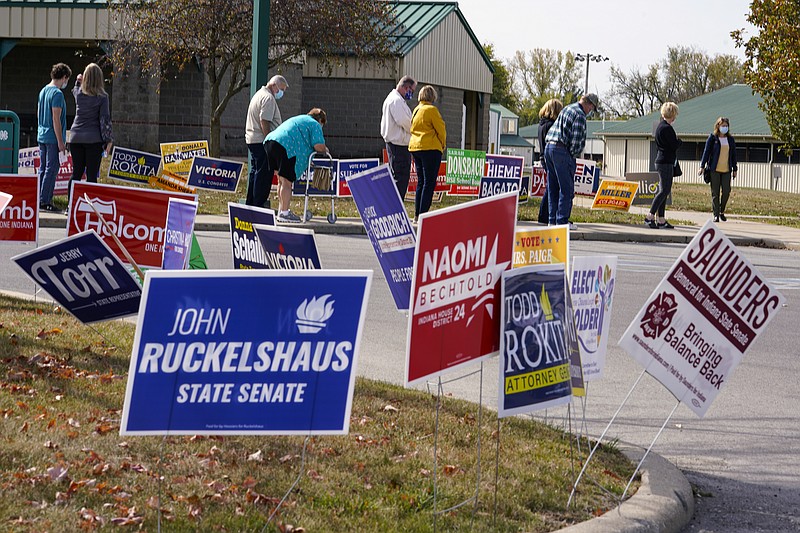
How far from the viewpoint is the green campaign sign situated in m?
22.2

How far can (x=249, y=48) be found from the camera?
1136 inches

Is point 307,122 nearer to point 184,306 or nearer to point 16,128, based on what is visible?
point 16,128

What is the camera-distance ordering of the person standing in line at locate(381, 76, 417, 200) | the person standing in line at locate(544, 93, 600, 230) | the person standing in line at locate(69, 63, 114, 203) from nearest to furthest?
the person standing in line at locate(69, 63, 114, 203)
the person standing in line at locate(544, 93, 600, 230)
the person standing in line at locate(381, 76, 417, 200)

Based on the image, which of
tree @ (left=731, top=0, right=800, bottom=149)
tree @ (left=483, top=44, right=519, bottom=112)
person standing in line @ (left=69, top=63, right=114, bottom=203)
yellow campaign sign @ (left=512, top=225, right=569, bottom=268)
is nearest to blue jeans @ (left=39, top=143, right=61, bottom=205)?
person standing in line @ (left=69, top=63, right=114, bottom=203)

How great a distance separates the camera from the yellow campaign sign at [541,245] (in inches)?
230

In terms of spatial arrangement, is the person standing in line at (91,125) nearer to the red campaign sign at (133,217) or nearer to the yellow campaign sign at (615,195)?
the red campaign sign at (133,217)

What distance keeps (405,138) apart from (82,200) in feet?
27.0

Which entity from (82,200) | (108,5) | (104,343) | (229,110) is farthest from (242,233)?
(229,110)

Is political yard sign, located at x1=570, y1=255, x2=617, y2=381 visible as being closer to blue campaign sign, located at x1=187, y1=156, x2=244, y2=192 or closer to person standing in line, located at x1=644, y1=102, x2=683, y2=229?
person standing in line, located at x1=644, y1=102, x2=683, y2=229

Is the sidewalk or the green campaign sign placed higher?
the green campaign sign

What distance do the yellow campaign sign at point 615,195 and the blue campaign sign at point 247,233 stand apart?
50.8 ft

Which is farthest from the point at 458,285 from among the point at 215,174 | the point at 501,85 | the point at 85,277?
the point at 501,85

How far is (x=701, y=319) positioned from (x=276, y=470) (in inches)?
78.5

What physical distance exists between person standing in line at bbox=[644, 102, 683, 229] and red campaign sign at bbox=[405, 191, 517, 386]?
1369cm
